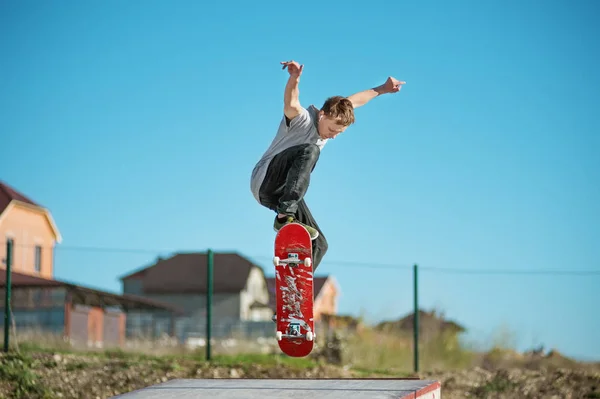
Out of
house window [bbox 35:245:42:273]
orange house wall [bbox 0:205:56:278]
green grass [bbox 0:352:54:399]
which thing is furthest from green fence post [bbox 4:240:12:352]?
house window [bbox 35:245:42:273]

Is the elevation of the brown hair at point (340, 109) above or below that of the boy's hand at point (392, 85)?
below

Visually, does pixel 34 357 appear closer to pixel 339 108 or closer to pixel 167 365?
pixel 167 365

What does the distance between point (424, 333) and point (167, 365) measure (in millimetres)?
5289

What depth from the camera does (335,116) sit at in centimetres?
600

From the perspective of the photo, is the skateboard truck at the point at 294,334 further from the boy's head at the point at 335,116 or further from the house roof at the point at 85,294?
the house roof at the point at 85,294

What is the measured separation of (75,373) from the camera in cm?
993

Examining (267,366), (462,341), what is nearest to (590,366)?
(462,341)

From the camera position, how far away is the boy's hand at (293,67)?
Answer: 5.64 metres

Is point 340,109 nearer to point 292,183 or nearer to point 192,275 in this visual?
point 292,183

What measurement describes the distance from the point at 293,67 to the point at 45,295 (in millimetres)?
23462

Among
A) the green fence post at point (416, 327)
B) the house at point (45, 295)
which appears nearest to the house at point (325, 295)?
the house at point (45, 295)

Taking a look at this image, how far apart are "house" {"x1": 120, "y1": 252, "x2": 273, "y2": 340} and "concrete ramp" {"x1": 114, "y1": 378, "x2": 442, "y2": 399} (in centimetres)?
3400

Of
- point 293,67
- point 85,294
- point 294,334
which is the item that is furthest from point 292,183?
point 85,294

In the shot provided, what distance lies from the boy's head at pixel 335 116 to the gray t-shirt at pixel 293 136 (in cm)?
7
